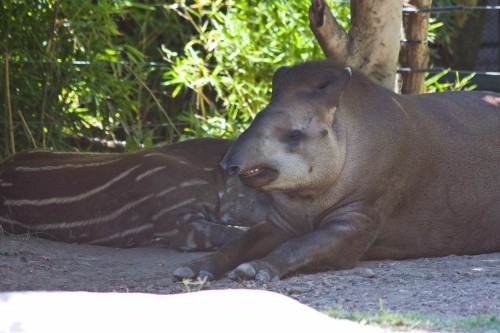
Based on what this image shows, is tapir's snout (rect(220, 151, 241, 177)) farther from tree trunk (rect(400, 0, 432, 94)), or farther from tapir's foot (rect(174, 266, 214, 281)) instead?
tree trunk (rect(400, 0, 432, 94))

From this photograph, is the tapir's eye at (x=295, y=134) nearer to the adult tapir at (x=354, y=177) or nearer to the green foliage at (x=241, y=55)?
the adult tapir at (x=354, y=177)

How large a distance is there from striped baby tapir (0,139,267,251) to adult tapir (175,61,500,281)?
0.93 m

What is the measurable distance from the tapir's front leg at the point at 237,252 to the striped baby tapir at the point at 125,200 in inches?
27.3

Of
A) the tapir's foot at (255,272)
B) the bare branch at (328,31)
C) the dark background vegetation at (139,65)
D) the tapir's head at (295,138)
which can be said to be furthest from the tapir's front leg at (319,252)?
the dark background vegetation at (139,65)

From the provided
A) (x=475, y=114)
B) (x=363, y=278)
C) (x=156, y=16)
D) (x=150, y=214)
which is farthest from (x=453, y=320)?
(x=156, y=16)

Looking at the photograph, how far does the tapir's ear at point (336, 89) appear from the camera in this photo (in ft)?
19.0

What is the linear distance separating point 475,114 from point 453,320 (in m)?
2.57

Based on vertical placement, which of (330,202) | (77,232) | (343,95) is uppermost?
(343,95)

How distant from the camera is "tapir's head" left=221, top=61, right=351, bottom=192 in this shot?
552cm

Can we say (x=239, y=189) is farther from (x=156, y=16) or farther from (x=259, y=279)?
(x=156, y=16)

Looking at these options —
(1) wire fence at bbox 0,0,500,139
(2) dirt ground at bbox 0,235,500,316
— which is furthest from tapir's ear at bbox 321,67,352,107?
(1) wire fence at bbox 0,0,500,139

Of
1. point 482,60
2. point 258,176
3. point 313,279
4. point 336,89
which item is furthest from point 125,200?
point 482,60

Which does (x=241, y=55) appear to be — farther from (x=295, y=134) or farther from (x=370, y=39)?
(x=295, y=134)

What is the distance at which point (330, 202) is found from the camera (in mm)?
5836
